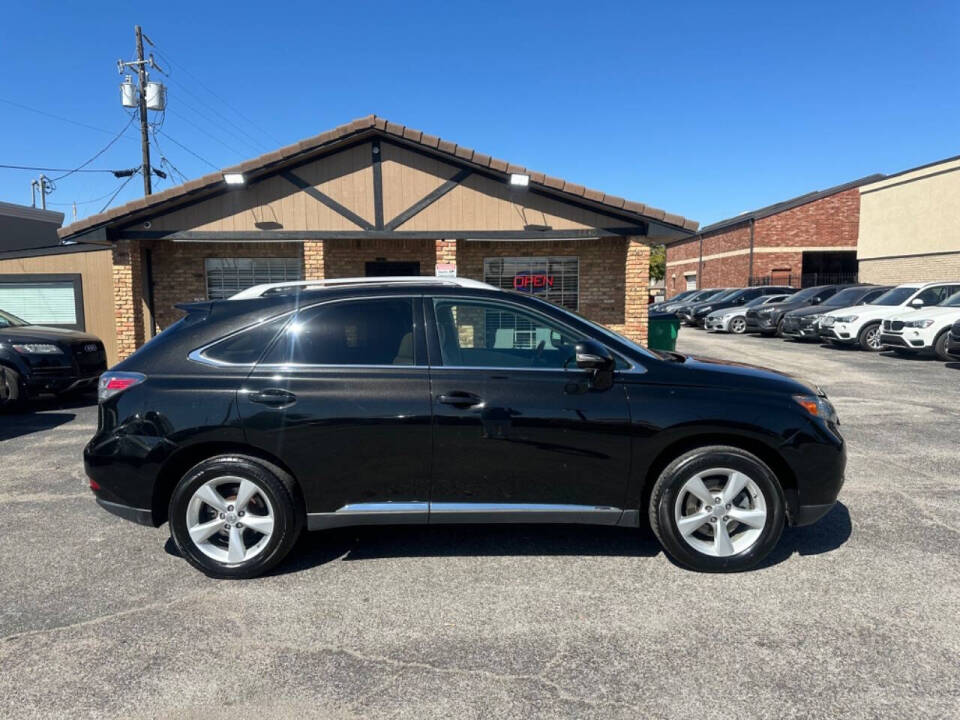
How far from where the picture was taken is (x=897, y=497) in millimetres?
4902

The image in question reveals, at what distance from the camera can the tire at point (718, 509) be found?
11.8ft

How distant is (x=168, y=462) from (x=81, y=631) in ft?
3.02

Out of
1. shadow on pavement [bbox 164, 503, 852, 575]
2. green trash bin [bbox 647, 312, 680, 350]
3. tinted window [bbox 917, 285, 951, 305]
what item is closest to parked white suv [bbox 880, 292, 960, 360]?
tinted window [bbox 917, 285, 951, 305]

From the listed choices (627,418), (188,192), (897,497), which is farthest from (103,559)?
(188,192)

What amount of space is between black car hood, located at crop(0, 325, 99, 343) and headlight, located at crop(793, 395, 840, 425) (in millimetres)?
9547

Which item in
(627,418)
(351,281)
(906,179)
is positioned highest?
(906,179)

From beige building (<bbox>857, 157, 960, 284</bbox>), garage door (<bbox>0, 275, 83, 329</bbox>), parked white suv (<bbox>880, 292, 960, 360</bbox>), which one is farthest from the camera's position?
beige building (<bbox>857, 157, 960, 284</bbox>)

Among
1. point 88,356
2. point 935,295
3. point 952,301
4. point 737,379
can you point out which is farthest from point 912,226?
point 88,356

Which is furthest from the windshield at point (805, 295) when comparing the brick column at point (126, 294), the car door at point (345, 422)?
the car door at point (345, 422)

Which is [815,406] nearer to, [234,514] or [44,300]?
[234,514]

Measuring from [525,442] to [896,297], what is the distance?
16552mm

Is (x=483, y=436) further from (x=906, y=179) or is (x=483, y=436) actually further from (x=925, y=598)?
(x=906, y=179)

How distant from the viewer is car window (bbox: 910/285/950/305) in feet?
49.0

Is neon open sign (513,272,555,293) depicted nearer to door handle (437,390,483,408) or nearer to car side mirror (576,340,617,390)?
car side mirror (576,340,617,390)
